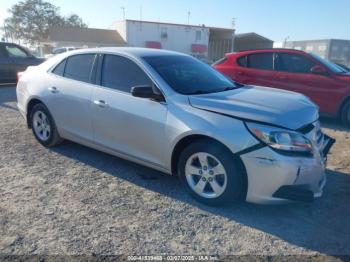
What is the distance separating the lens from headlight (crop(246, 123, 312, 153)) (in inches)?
126

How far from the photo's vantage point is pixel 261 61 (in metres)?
8.30

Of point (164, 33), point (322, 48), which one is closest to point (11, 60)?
point (164, 33)

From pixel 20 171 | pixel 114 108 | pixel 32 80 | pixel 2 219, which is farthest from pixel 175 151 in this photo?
pixel 32 80

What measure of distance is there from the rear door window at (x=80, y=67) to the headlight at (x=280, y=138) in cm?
247

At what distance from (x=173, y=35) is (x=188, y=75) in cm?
4235

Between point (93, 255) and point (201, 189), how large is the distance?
4.45 feet

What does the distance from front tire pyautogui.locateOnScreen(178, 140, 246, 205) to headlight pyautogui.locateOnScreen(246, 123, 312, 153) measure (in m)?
0.35

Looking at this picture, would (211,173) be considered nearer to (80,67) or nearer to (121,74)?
(121,74)

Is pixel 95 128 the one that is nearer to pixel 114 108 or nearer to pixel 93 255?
pixel 114 108

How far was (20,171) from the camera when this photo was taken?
14.9ft

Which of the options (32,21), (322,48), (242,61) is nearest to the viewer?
(242,61)

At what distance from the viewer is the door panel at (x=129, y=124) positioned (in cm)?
382

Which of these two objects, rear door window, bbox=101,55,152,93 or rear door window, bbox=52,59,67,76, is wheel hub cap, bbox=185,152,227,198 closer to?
rear door window, bbox=101,55,152,93

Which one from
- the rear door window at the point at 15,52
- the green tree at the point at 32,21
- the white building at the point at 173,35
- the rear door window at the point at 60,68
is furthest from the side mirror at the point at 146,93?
the green tree at the point at 32,21
